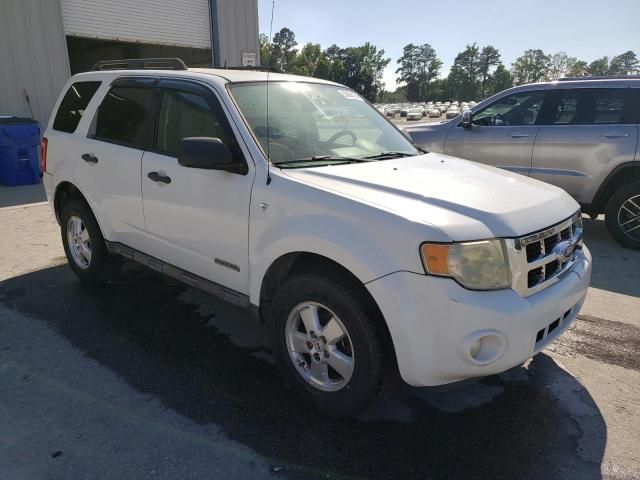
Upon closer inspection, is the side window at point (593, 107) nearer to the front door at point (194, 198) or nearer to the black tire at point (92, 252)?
the front door at point (194, 198)

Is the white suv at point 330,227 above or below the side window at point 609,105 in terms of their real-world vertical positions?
below

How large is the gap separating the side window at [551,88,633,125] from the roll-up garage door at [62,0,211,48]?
10.7 metres

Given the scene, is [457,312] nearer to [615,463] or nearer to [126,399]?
[615,463]

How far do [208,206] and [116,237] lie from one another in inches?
54.7

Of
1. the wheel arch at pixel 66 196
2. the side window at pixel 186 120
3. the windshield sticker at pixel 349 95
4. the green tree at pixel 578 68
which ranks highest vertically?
the green tree at pixel 578 68

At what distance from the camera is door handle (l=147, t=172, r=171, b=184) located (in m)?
3.41

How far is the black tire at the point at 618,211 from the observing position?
18.9ft

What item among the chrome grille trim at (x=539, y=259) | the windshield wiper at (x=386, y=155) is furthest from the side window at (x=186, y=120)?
the chrome grille trim at (x=539, y=259)

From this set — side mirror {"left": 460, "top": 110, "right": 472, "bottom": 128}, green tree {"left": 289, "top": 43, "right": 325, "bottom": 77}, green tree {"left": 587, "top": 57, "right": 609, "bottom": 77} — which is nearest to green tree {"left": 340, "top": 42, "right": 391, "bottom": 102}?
green tree {"left": 289, "top": 43, "right": 325, "bottom": 77}

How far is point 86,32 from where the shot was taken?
39.0 feet

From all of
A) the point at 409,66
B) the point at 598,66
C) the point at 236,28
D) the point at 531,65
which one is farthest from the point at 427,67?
the point at 236,28

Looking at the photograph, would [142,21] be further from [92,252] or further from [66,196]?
[92,252]

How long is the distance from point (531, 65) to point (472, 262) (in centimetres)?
12284

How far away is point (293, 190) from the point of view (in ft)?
8.87
